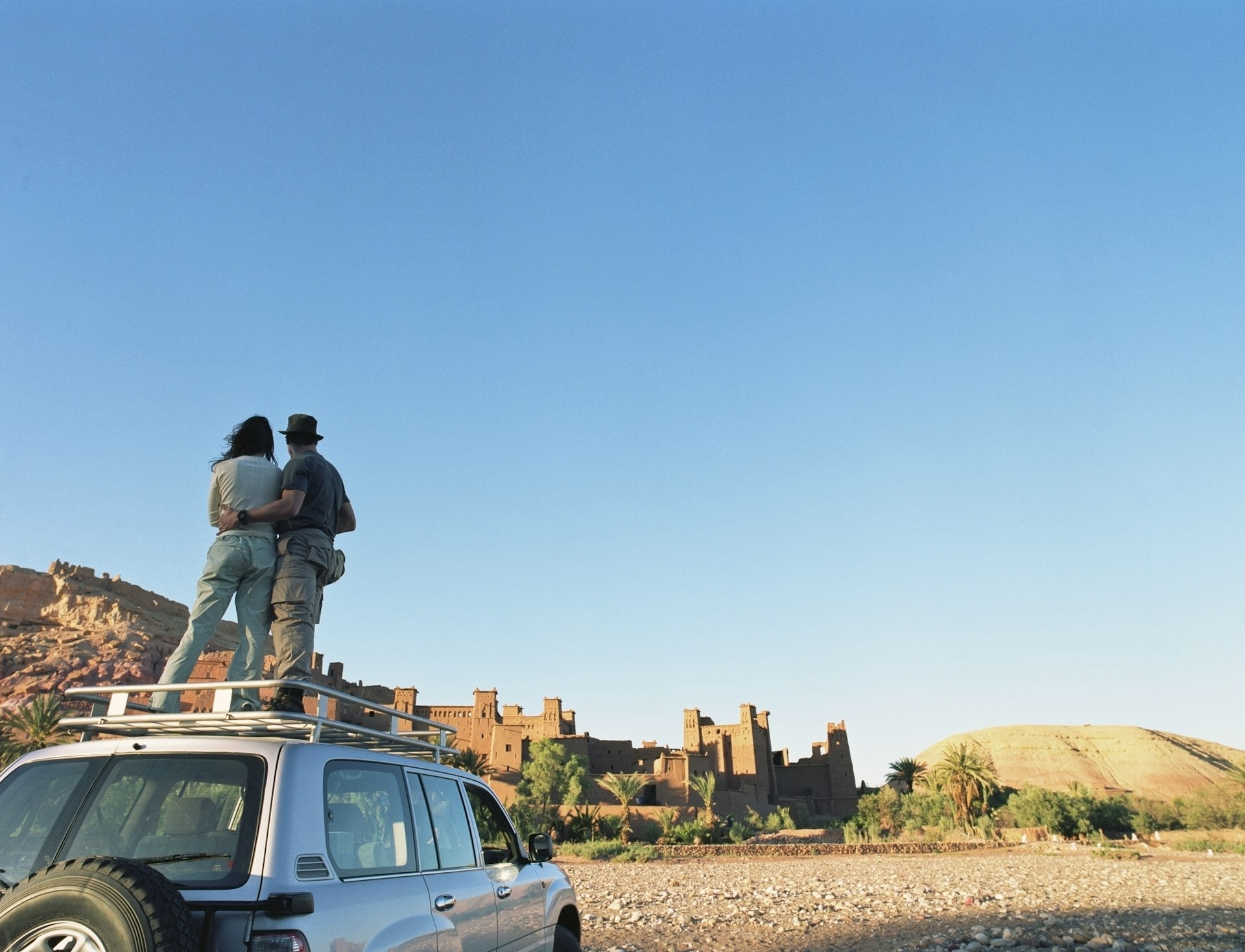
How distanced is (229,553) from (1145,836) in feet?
188

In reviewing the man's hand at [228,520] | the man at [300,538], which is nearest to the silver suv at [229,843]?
the man at [300,538]

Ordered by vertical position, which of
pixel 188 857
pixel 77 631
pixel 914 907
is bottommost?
pixel 914 907

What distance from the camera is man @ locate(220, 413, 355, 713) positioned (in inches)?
225

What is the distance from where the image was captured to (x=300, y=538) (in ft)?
19.8

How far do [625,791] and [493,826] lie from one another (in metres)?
48.7

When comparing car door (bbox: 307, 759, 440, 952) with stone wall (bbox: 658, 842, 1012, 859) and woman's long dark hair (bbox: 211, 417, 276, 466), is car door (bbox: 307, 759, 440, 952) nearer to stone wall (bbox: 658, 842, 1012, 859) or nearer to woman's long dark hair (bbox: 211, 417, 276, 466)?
woman's long dark hair (bbox: 211, 417, 276, 466)

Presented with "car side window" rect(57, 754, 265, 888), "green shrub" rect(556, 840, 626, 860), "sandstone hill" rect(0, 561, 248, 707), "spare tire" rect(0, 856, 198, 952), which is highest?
"sandstone hill" rect(0, 561, 248, 707)

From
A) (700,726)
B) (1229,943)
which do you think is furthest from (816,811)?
(1229,943)

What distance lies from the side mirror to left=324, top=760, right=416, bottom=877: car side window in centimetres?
175

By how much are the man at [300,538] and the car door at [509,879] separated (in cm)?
152

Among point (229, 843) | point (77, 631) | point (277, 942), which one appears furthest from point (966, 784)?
point (77, 631)

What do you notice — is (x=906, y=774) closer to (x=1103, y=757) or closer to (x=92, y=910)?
(x=1103, y=757)

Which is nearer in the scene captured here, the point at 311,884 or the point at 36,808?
the point at 311,884

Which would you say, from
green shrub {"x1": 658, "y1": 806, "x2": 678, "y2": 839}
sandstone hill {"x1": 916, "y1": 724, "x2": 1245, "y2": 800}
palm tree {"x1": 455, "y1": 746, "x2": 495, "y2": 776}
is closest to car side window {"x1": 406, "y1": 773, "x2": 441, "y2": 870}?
palm tree {"x1": 455, "y1": 746, "x2": 495, "y2": 776}
